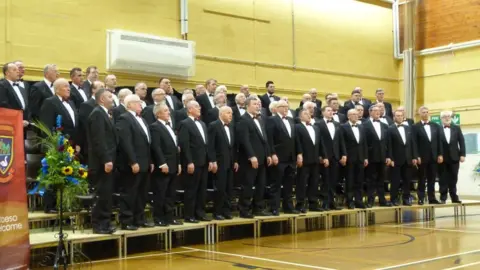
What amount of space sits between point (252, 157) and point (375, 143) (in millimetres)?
2682

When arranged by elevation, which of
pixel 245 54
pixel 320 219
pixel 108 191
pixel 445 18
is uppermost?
pixel 445 18

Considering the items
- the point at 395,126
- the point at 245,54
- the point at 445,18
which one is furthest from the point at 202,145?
the point at 445,18

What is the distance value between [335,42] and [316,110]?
5.13 meters

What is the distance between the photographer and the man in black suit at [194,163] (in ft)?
25.0

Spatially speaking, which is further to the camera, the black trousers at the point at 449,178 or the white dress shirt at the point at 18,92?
the black trousers at the point at 449,178

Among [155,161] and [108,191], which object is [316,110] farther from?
[108,191]

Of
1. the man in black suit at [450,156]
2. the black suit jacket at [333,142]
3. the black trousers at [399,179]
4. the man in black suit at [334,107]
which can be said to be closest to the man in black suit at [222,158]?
the black suit jacket at [333,142]

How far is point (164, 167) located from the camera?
23.5 ft

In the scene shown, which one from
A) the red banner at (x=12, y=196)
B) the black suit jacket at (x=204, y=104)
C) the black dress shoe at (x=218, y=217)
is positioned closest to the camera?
the red banner at (x=12, y=196)

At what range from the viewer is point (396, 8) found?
16.3m

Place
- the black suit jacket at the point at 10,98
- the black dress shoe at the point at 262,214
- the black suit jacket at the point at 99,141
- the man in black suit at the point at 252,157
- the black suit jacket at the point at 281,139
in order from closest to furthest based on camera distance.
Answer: the black suit jacket at the point at 99,141 → the black suit jacket at the point at 10,98 → the man in black suit at the point at 252,157 → the black dress shoe at the point at 262,214 → the black suit jacket at the point at 281,139

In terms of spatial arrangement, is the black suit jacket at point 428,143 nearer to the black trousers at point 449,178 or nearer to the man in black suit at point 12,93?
the black trousers at point 449,178

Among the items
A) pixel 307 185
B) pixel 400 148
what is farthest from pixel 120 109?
pixel 400 148

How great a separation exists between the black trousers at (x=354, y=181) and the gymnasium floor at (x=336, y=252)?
884mm
